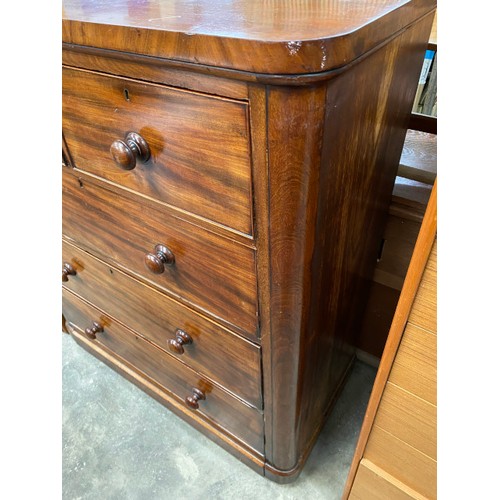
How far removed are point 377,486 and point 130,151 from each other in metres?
0.72

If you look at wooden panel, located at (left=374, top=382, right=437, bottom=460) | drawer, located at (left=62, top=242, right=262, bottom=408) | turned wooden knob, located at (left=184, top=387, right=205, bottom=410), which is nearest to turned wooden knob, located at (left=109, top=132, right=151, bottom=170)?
drawer, located at (left=62, top=242, right=262, bottom=408)

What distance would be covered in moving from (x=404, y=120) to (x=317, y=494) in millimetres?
824

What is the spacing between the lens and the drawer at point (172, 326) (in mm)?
710

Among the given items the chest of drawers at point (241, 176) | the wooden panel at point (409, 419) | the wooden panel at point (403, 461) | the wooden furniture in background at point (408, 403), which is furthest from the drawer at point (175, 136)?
the wooden panel at point (403, 461)

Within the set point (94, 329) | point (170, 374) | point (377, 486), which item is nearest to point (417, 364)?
point (377, 486)

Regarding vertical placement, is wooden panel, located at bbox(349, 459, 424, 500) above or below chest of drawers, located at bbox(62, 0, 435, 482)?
below

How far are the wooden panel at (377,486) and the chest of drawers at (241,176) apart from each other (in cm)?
Result: 14

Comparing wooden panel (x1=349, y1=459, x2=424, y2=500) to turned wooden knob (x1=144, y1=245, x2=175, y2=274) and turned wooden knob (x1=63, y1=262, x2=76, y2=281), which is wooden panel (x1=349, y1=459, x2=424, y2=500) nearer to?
turned wooden knob (x1=144, y1=245, x2=175, y2=274)

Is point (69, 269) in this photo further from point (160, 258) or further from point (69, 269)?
point (160, 258)

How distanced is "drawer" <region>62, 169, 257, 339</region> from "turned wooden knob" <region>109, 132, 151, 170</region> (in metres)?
0.10

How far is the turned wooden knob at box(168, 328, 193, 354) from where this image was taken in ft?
2.54

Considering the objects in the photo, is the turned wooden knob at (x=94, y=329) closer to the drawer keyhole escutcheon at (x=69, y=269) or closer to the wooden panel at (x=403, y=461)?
the drawer keyhole escutcheon at (x=69, y=269)

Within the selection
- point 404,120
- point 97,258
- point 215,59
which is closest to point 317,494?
point 97,258
